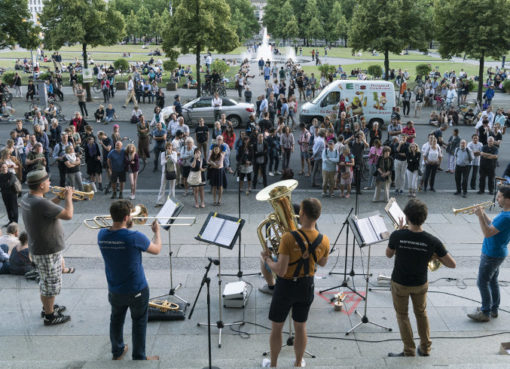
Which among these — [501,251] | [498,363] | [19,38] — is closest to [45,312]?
[498,363]

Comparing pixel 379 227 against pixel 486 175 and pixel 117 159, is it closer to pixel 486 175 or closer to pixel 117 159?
pixel 117 159

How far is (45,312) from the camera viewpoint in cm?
702

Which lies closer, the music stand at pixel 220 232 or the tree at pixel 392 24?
the music stand at pixel 220 232

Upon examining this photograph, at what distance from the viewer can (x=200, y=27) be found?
2836 cm

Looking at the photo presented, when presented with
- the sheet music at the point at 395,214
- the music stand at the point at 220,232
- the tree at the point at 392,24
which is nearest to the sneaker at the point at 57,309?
the music stand at the point at 220,232

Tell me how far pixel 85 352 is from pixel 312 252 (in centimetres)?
321

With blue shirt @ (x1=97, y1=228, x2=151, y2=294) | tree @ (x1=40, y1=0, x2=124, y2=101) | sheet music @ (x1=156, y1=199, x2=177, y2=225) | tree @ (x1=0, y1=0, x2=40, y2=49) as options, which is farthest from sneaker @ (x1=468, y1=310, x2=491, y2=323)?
→ tree @ (x1=0, y1=0, x2=40, y2=49)

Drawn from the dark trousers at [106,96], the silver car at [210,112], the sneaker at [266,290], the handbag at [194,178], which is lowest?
the sneaker at [266,290]

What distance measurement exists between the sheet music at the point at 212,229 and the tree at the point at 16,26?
2512 cm

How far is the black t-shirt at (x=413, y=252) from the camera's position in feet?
18.3

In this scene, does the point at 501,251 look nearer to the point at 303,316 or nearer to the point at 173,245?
the point at 303,316

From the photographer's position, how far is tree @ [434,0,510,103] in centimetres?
2736

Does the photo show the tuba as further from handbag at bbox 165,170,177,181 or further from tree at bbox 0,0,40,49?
tree at bbox 0,0,40,49

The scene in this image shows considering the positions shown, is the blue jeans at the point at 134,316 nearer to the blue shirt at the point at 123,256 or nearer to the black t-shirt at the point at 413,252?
the blue shirt at the point at 123,256
